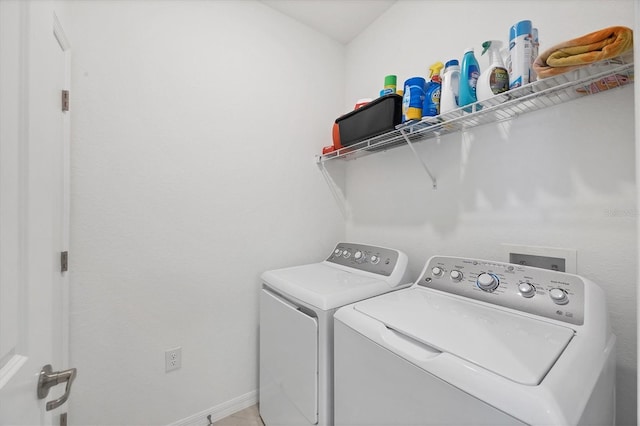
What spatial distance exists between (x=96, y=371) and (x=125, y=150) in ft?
3.71

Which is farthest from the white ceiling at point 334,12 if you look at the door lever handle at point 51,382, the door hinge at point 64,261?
the door lever handle at point 51,382

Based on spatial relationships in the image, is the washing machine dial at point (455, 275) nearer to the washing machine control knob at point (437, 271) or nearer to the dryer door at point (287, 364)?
the washing machine control knob at point (437, 271)

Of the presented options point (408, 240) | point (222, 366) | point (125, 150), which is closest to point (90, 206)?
point (125, 150)

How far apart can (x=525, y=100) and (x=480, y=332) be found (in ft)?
3.08

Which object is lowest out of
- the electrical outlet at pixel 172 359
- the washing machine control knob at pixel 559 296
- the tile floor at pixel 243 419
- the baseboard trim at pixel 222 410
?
the tile floor at pixel 243 419

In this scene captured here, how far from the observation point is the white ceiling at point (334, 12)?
5.95 ft

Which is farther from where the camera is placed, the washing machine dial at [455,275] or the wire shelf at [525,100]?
the washing machine dial at [455,275]

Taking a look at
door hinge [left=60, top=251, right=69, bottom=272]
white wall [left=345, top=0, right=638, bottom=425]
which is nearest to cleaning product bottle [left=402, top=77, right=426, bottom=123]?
white wall [left=345, top=0, right=638, bottom=425]

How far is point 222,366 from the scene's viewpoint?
1.65m

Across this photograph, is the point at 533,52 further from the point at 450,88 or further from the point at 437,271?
the point at 437,271

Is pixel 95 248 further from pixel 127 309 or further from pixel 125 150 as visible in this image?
pixel 125 150

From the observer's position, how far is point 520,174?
47.6 inches

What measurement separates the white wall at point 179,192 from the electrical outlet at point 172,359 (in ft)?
0.10

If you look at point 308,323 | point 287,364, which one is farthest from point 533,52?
point 287,364
